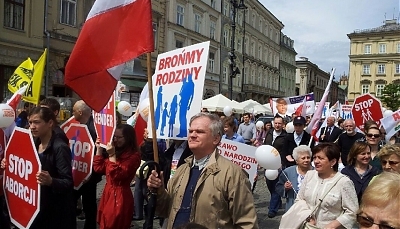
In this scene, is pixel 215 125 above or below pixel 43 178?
above

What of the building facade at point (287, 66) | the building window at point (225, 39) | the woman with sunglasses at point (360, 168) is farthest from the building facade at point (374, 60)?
the woman with sunglasses at point (360, 168)

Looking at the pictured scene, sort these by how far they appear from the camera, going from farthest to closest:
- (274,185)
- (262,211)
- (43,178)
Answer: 1. (262,211)
2. (274,185)
3. (43,178)

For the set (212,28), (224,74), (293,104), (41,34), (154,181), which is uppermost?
(212,28)

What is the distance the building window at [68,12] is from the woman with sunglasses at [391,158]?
61.2 feet

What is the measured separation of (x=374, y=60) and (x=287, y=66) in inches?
808

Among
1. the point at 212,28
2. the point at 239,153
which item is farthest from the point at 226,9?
the point at 239,153

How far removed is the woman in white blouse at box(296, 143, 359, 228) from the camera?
3.41m

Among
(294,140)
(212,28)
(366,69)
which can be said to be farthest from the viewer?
(366,69)

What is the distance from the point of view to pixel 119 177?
419cm

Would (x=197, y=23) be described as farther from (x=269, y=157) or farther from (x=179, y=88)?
(x=179, y=88)

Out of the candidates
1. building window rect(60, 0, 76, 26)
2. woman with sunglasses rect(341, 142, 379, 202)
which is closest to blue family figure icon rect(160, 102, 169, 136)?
woman with sunglasses rect(341, 142, 379, 202)

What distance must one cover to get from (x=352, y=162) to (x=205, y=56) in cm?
191

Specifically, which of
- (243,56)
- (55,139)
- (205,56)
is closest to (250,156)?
(205,56)

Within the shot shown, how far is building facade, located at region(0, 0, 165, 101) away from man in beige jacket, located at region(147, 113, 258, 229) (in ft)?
51.5
